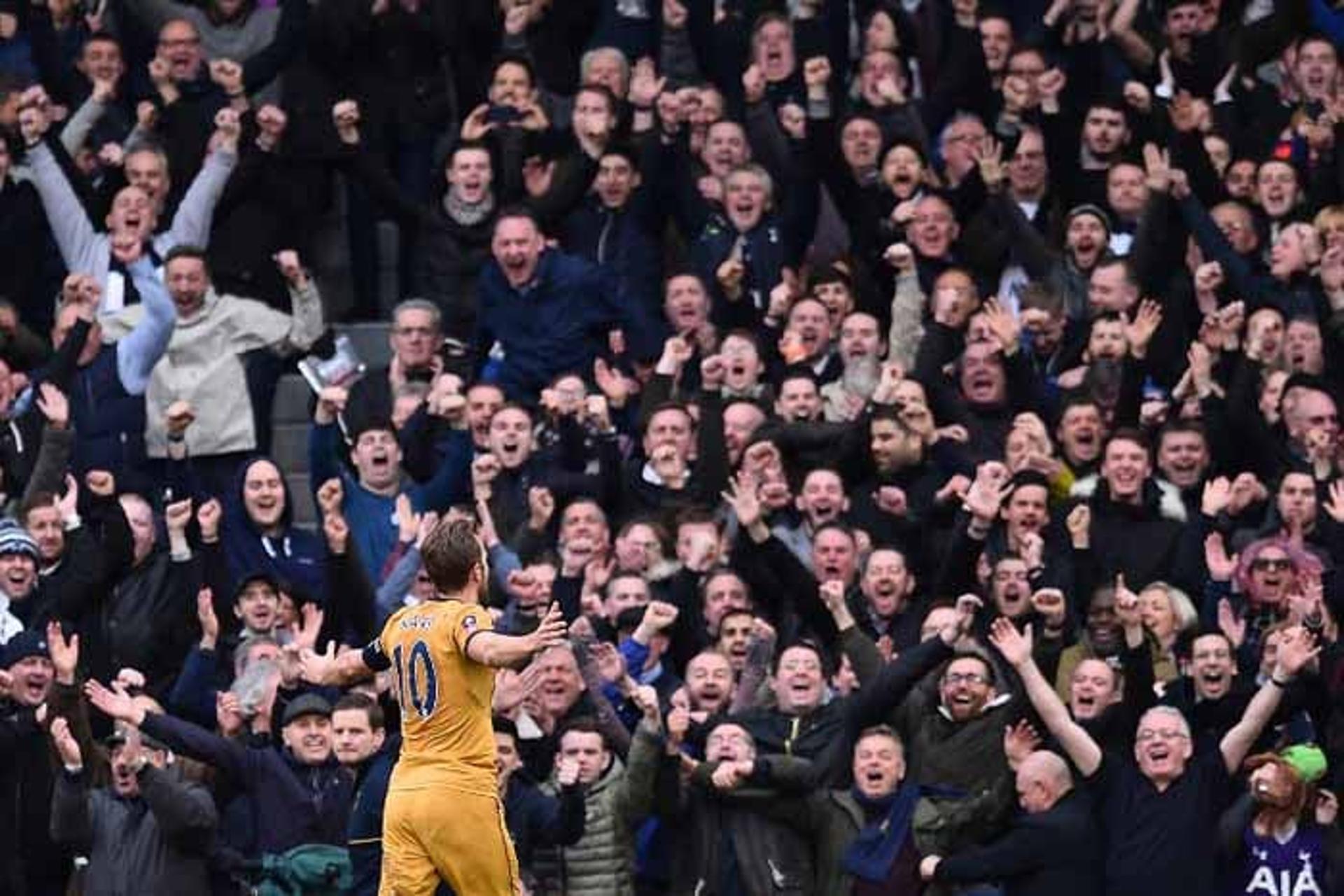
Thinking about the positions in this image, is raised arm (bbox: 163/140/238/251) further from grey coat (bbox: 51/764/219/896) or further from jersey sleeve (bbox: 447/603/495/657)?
jersey sleeve (bbox: 447/603/495/657)

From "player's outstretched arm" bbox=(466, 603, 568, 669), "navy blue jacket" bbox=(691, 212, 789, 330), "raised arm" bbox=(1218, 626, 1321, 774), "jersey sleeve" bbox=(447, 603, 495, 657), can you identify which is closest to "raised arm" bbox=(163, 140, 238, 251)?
"navy blue jacket" bbox=(691, 212, 789, 330)

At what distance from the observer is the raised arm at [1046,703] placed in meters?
19.0

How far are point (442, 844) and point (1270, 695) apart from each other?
14.5 ft

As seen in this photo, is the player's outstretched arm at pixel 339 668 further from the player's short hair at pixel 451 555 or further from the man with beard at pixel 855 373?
the man with beard at pixel 855 373

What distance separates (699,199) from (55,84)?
155 inches

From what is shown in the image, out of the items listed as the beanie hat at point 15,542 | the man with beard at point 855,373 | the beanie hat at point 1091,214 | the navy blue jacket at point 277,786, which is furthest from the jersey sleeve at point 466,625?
the beanie hat at point 1091,214

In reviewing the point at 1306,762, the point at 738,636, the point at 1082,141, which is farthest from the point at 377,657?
the point at 1082,141

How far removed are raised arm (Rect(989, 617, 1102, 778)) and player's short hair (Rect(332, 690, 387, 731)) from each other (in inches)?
107

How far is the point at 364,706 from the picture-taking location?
19.2 meters

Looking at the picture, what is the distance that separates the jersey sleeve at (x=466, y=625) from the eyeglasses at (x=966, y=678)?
3972mm

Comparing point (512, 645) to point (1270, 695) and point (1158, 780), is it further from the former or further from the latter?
point (1270, 695)

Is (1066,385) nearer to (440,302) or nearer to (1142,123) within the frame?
(1142,123)

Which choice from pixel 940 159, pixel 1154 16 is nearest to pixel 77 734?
pixel 940 159

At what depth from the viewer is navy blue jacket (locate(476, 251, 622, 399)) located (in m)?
22.8
